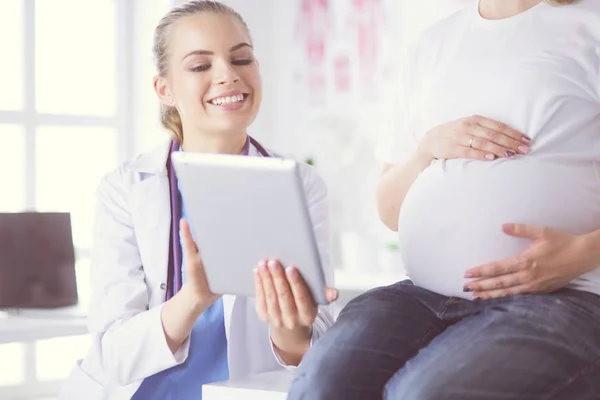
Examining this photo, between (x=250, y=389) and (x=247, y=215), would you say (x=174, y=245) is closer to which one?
(x=250, y=389)

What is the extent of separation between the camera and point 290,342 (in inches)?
62.4

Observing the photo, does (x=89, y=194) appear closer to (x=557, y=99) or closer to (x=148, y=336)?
(x=148, y=336)

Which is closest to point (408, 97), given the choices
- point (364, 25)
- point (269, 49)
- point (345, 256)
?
point (345, 256)

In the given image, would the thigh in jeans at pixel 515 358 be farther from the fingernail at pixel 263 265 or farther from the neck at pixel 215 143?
the neck at pixel 215 143

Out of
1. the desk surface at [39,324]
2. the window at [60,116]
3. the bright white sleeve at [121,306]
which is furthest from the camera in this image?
the window at [60,116]

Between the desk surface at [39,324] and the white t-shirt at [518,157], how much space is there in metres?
1.63

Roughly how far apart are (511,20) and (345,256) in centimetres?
212

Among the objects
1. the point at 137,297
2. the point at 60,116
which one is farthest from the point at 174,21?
the point at 60,116

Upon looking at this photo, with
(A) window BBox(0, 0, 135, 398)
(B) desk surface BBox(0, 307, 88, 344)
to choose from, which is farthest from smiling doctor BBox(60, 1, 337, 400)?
(A) window BBox(0, 0, 135, 398)

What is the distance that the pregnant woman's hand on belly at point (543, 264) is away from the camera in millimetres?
1304

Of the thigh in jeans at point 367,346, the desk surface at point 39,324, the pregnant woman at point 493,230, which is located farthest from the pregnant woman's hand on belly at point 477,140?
the desk surface at point 39,324

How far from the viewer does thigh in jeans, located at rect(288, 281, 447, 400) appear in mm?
1266

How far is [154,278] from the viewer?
5.83 ft

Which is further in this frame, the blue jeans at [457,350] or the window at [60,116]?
the window at [60,116]
